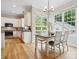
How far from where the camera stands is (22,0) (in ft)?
19.9

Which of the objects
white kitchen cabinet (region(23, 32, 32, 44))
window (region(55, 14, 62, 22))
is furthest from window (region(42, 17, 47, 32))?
white kitchen cabinet (region(23, 32, 32, 44))

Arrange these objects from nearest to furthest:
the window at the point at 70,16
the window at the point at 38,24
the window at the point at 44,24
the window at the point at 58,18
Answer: the window at the point at 70,16
the window at the point at 58,18
the window at the point at 38,24
the window at the point at 44,24

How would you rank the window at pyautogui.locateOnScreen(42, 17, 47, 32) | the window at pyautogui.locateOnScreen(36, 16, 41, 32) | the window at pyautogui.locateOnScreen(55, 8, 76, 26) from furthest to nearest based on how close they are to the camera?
the window at pyautogui.locateOnScreen(42, 17, 47, 32) → the window at pyautogui.locateOnScreen(36, 16, 41, 32) → the window at pyautogui.locateOnScreen(55, 8, 76, 26)

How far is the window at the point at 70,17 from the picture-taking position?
6226 millimetres

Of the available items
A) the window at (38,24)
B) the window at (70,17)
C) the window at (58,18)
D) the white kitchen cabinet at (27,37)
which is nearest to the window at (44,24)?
the window at (38,24)

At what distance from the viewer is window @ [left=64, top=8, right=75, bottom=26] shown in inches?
245

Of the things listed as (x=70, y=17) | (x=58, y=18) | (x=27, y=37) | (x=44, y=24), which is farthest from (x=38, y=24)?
(x=70, y=17)

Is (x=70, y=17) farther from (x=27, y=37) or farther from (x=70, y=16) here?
(x=27, y=37)

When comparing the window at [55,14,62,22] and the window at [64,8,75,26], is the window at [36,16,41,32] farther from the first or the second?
the window at [64,8,75,26]

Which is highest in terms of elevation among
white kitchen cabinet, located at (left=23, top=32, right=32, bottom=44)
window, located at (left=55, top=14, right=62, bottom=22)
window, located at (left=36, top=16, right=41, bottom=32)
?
Answer: window, located at (left=55, top=14, right=62, bottom=22)

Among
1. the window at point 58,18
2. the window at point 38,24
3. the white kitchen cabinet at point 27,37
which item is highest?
the window at point 58,18

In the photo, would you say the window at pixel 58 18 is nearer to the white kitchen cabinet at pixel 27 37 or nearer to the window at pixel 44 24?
the window at pixel 44 24

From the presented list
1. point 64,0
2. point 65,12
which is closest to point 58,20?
Answer: point 65,12

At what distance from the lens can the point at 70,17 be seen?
648 centimetres
